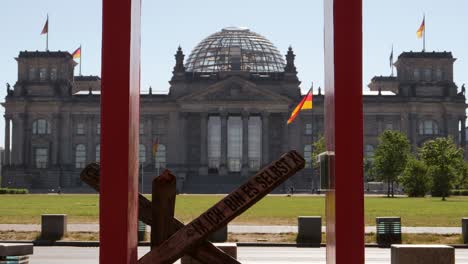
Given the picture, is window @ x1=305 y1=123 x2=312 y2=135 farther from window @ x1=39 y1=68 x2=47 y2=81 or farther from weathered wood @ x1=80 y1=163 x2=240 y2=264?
weathered wood @ x1=80 y1=163 x2=240 y2=264

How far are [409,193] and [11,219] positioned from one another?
53202 millimetres

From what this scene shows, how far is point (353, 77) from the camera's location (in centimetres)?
751

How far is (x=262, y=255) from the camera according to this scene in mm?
22172

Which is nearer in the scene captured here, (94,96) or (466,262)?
(466,262)

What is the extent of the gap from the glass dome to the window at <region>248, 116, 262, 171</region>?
28.6ft

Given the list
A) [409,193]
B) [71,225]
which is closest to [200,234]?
[71,225]

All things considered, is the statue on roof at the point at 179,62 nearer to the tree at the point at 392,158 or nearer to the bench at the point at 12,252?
the tree at the point at 392,158

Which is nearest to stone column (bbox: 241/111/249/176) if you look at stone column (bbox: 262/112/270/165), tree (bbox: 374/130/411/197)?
stone column (bbox: 262/112/270/165)

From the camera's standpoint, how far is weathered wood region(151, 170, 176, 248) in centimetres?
738

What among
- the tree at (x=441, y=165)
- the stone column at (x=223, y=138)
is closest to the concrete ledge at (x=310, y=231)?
the tree at (x=441, y=165)

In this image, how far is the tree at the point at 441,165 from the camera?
7800 centimetres

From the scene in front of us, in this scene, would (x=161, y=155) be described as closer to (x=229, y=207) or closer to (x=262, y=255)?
(x=262, y=255)

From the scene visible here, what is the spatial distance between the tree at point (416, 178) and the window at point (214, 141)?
2044 inches

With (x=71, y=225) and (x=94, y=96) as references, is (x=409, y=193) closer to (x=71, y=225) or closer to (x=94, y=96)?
(x=71, y=225)
